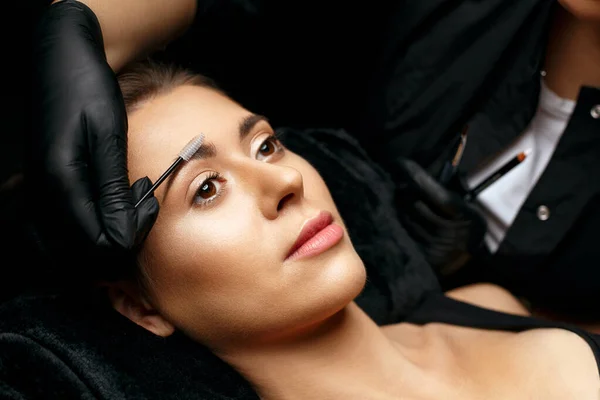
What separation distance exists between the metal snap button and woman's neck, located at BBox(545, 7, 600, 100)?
277mm

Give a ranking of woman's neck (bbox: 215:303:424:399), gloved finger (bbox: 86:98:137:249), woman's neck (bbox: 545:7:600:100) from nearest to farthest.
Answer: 1. gloved finger (bbox: 86:98:137:249)
2. woman's neck (bbox: 215:303:424:399)
3. woman's neck (bbox: 545:7:600:100)

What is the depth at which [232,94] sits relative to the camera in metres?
1.57

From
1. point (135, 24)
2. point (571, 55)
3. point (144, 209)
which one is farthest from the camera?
point (571, 55)

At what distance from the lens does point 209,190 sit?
3.58ft

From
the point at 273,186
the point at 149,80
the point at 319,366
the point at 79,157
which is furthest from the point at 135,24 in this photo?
the point at 319,366

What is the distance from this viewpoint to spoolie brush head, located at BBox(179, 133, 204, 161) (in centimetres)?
106

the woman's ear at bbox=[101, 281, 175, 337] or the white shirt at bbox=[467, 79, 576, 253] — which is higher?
the white shirt at bbox=[467, 79, 576, 253]

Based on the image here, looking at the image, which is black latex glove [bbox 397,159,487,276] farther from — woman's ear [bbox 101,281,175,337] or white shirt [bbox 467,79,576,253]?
woman's ear [bbox 101,281,175,337]

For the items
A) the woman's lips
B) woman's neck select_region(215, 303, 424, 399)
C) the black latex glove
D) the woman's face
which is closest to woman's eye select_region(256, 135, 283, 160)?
the woman's face

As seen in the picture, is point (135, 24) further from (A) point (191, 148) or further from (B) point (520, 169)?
(B) point (520, 169)

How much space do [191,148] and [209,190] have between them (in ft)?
0.27

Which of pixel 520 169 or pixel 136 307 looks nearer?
pixel 136 307

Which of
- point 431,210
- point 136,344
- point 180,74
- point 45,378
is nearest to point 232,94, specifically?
point 180,74

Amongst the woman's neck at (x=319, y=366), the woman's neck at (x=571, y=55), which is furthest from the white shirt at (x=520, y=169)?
the woman's neck at (x=319, y=366)
